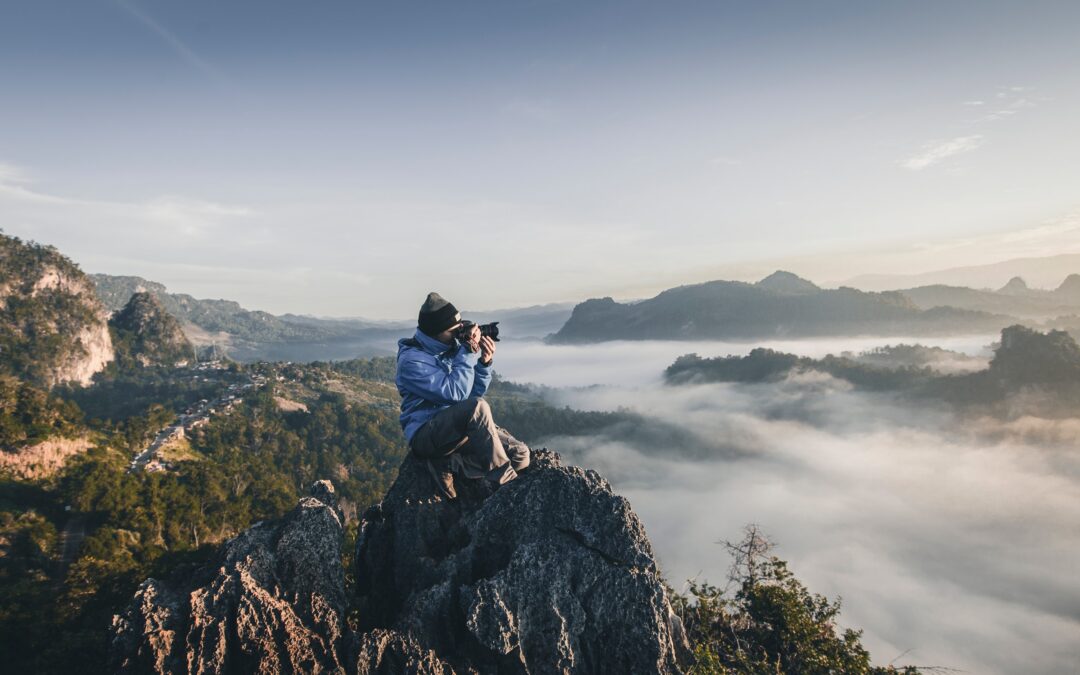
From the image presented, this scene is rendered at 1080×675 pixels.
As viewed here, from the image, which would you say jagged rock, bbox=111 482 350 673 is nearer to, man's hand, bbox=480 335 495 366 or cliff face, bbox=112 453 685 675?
cliff face, bbox=112 453 685 675

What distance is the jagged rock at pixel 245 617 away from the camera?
26.8ft

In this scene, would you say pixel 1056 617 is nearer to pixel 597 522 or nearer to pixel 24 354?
pixel 597 522

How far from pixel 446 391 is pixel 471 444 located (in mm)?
1445

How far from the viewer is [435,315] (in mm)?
10031

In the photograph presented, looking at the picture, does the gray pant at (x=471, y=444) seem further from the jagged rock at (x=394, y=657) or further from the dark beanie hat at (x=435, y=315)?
the jagged rock at (x=394, y=657)

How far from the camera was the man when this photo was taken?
9.84 metres

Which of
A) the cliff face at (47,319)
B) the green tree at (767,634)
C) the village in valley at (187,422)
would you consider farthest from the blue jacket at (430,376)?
the cliff face at (47,319)

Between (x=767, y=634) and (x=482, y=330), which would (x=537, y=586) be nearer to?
(x=482, y=330)

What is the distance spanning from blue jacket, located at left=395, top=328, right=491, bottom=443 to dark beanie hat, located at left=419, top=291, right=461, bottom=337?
19 centimetres

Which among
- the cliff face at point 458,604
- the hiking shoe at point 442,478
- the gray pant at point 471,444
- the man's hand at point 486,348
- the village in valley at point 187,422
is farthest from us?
the village in valley at point 187,422

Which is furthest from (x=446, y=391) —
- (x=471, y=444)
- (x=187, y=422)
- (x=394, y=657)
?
(x=187, y=422)

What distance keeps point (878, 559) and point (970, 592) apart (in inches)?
1036

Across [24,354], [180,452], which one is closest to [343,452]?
[180,452]

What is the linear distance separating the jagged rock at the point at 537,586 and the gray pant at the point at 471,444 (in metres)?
0.55
